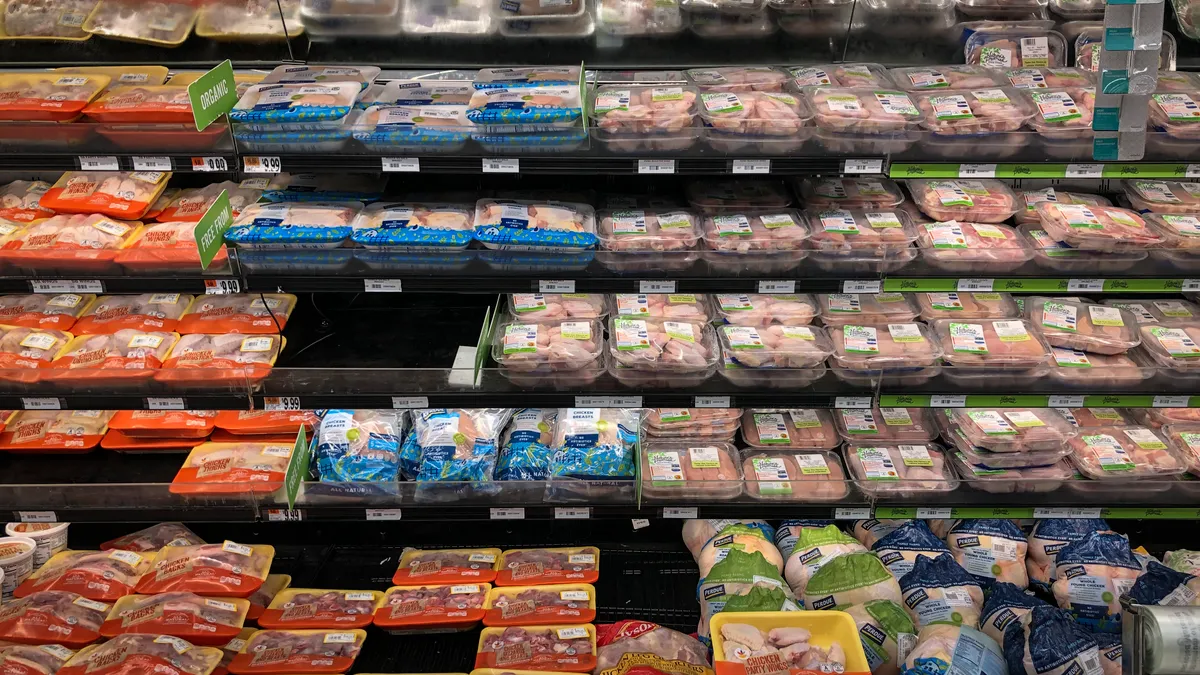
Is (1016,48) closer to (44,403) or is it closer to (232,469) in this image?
(232,469)

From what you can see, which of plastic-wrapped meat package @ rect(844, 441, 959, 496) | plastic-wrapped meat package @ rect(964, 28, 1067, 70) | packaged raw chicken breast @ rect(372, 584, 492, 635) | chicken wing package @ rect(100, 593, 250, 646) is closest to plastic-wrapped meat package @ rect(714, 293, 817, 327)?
plastic-wrapped meat package @ rect(844, 441, 959, 496)

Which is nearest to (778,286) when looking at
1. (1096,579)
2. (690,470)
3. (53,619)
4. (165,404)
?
(690,470)

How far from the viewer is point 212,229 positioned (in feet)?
8.81

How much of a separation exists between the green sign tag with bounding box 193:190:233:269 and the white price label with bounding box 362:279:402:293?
45 centimetres

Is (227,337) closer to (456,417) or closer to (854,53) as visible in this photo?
(456,417)

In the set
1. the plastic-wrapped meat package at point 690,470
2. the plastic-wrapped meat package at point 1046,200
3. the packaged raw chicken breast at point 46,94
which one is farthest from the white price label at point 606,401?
the packaged raw chicken breast at point 46,94

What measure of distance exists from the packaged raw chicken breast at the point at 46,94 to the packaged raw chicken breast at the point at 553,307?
143 cm

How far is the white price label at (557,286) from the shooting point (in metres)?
2.77

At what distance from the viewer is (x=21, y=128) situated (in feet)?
8.64

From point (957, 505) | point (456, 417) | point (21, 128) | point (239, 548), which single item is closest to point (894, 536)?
point (957, 505)

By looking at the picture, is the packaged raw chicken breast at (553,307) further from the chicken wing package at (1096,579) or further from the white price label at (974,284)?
the chicken wing package at (1096,579)

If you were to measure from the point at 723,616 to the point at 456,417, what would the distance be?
3.89 feet

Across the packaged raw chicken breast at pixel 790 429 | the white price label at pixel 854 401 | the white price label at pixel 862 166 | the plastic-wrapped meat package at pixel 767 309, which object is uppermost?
the white price label at pixel 862 166

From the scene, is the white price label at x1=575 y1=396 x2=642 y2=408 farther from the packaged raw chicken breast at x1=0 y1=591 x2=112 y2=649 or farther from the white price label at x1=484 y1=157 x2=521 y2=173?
the packaged raw chicken breast at x1=0 y1=591 x2=112 y2=649
